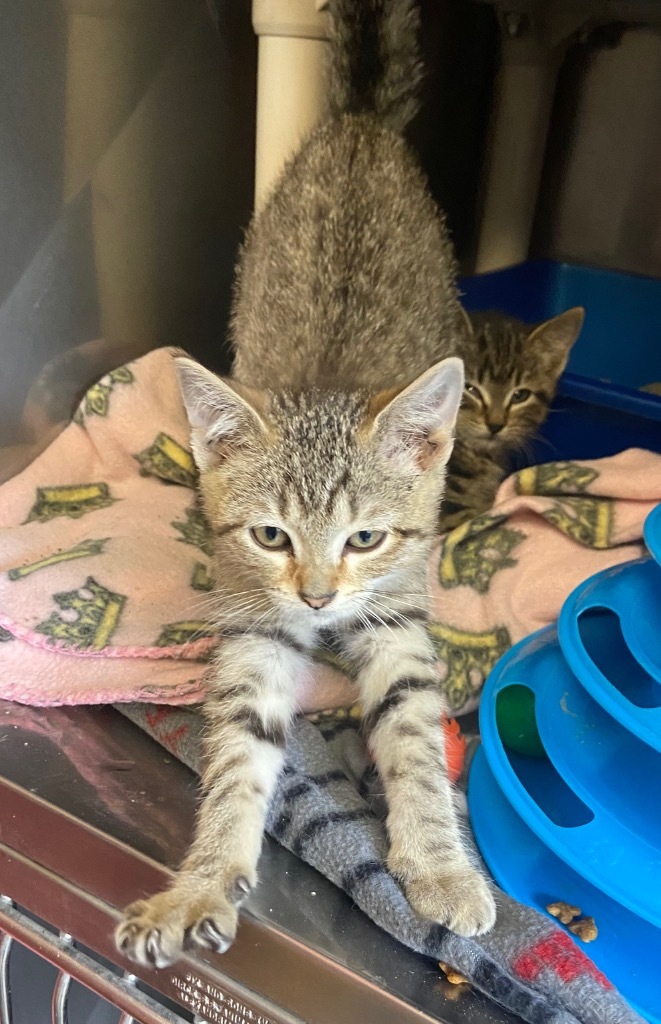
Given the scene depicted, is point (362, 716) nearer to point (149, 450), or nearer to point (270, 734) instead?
point (270, 734)

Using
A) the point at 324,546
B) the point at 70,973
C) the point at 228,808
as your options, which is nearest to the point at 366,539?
the point at 324,546

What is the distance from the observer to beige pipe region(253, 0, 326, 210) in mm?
1416

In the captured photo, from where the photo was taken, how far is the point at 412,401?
3.26 feet

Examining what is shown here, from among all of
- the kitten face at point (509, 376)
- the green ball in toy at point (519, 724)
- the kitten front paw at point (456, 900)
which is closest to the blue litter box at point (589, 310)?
the kitten face at point (509, 376)

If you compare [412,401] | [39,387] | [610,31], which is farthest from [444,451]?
[610,31]

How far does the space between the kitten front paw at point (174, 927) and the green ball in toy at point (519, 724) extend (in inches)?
16.5

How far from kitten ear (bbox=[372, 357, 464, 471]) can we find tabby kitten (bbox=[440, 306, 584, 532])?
487 millimetres

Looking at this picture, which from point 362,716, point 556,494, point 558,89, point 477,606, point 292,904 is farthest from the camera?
point 558,89

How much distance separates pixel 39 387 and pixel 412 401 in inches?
33.8

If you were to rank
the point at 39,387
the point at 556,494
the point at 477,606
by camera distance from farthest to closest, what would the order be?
the point at 39,387
the point at 556,494
the point at 477,606

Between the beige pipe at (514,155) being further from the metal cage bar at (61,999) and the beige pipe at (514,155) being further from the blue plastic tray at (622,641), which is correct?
the metal cage bar at (61,999)

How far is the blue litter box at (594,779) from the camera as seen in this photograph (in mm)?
806

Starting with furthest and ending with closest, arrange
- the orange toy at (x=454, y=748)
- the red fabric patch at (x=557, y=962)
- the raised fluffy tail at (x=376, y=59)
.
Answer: the raised fluffy tail at (x=376, y=59), the orange toy at (x=454, y=748), the red fabric patch at (x=557, y=962)

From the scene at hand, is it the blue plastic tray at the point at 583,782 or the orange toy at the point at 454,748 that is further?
the orange toy at the point at 454,748
